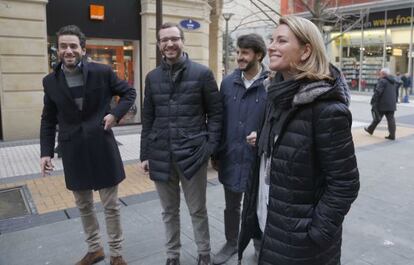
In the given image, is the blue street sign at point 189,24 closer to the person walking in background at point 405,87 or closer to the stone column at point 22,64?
the stone column at point 22,64

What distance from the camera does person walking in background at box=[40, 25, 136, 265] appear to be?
335 centimetres

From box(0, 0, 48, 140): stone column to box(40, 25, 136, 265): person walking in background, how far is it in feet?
21.5

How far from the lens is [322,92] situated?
2002 millimetres

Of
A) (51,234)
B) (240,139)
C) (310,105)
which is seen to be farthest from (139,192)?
(310,105)

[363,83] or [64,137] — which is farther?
[363,83]

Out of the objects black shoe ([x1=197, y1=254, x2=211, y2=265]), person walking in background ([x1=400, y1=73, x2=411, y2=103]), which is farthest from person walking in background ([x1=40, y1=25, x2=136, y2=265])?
person walking in background ([x1=400, y1=73, x2=411, y2=103])

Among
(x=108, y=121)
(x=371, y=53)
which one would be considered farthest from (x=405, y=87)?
(x=108, y=121)

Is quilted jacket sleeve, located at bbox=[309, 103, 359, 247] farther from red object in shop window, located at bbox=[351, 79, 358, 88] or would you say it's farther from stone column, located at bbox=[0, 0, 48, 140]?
red object in shop window, located at bbox=[351, 79, 358, 88]

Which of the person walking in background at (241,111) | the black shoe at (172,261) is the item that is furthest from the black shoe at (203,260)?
the person walking in background at (241,111)

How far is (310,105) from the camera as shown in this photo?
2.07 metres

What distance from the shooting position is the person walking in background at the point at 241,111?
3.36 meters

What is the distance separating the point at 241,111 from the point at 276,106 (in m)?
1.20

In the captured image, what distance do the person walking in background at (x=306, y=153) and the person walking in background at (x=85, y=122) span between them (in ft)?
5.46

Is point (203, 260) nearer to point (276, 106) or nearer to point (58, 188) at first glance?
point (276, 106)
